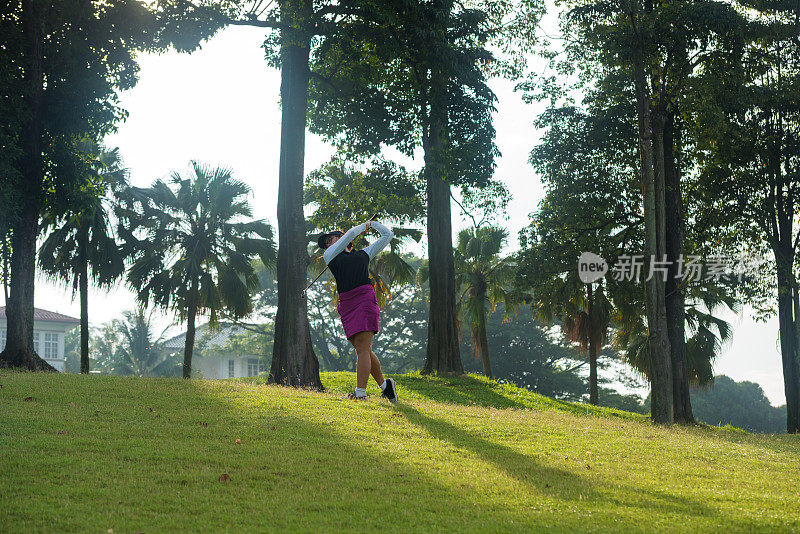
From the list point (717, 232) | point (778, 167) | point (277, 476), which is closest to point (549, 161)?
point (717, 232)

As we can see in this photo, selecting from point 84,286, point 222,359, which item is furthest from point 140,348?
point 84,286

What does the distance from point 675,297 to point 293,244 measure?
1088 cm

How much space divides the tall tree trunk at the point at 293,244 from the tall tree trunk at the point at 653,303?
760 centimetres

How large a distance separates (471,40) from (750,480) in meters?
15.6

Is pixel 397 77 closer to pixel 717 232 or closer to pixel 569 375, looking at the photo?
pixel 717 232

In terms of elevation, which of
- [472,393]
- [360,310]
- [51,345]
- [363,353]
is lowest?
[472,393]

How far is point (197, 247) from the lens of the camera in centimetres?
2991

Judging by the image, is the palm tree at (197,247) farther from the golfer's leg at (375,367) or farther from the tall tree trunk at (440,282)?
the golfer's leg at (375,367)

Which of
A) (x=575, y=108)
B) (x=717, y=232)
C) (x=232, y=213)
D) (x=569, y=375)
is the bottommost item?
(x=569, y=375)

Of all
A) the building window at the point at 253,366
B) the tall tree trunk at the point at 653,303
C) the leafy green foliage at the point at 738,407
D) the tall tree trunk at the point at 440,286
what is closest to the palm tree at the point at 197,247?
the tall tree trunk at the point at 440,286

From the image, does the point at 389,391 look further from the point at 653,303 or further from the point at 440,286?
the point at 440,286

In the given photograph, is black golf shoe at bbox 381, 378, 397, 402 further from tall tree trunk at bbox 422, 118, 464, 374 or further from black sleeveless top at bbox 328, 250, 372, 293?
tall tree trunk at bbox 422, 118, 464, 374

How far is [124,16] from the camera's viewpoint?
16.7 metres

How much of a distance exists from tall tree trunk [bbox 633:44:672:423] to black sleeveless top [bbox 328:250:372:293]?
9088 mm
